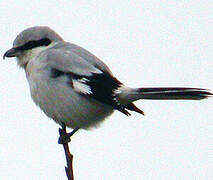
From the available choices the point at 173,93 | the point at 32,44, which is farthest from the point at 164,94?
the point at 32,44

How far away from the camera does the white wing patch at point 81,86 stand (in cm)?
327

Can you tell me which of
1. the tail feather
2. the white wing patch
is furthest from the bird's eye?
the tail feather

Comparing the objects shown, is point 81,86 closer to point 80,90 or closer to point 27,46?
point 80,90

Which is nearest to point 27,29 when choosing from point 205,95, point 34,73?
point 34,73

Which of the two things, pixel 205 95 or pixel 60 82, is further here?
pixel 60 82

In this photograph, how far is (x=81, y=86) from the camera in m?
3.28

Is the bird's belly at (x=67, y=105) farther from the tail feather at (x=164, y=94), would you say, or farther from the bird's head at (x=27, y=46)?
the bird's head at (x=27, y=46)

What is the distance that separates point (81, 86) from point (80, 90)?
0.03 m

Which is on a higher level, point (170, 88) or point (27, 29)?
point (27, 29)

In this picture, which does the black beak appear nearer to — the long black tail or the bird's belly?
the bird's belly

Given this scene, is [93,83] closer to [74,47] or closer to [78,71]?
[78,71]

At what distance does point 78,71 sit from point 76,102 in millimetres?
Answer: 213

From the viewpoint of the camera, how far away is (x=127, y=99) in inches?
130

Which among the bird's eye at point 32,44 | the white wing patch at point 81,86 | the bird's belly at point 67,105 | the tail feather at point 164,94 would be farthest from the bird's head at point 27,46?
the tail feather at point 164,94
